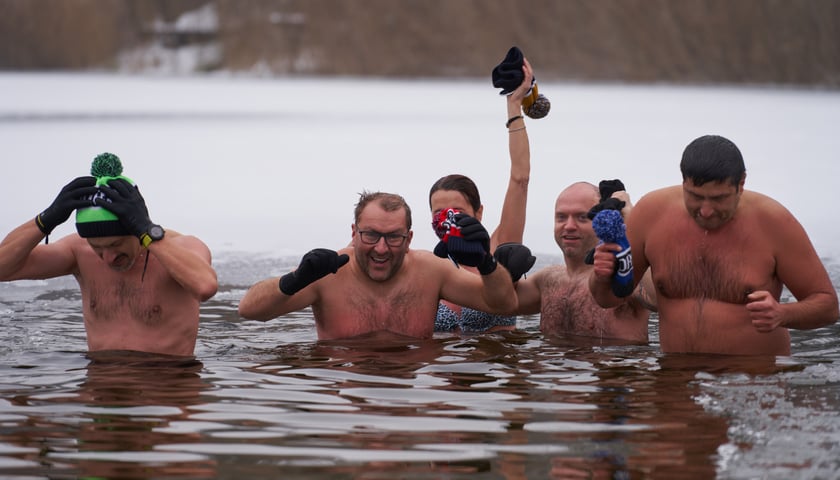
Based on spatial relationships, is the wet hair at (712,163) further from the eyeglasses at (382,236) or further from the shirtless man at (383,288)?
the eyeglasses at (382,236)

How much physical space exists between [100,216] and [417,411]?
1.63 meters

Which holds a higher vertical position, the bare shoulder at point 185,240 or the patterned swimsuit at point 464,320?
the bare shoulder at point 185,240

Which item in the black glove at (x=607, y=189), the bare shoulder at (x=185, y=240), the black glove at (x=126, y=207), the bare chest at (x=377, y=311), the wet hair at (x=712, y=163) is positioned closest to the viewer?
the wet hair at (x=712, y=163)

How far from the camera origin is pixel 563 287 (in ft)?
22.4

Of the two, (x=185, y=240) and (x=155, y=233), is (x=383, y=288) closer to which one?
(x=185, y=240)

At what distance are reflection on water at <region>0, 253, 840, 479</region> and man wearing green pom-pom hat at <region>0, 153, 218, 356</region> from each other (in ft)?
0.47

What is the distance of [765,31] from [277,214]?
79.6 m

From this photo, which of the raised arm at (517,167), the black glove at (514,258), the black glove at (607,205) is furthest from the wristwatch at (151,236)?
the raised arm at (517,167)

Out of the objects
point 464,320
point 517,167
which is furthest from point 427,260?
point 517,167

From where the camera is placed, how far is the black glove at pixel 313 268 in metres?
5.50

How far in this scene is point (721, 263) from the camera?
5.60m

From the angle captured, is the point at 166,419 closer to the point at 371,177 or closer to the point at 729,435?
the point at 729,435

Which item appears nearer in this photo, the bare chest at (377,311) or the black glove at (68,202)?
the black glove at (68,202)

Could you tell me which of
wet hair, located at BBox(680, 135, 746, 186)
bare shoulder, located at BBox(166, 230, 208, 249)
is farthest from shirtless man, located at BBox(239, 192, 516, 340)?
wet hair, located at BBox(680, 135, 746, 186)
